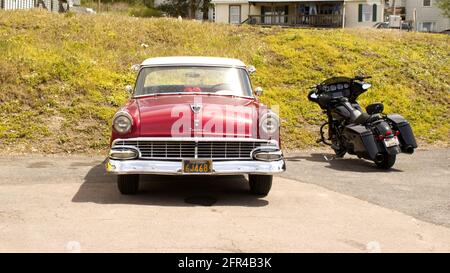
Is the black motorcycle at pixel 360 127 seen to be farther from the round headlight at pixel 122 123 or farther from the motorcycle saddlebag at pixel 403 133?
the round headlight at pixel 122 123

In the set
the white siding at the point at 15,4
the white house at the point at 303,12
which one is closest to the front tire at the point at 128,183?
the white siding at the point at 15,4

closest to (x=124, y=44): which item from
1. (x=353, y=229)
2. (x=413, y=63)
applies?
(x=413, y=63)

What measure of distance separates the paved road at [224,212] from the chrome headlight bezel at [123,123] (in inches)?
33.7

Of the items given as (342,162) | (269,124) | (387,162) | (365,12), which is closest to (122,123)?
(269,124)

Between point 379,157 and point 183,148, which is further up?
point 183,148

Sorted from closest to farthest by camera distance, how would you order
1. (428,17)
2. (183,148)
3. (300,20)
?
(183,148) → (300,20) → (428,17)

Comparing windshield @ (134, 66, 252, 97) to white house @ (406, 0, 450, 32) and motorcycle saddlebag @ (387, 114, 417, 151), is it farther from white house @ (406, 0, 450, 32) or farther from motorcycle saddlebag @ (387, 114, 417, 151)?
white house @ (406, 0, 450, 32)

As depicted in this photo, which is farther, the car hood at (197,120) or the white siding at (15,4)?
the white siding at (15,4)

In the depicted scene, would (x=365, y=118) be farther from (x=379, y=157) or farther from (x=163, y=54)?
(x=163, y=54)

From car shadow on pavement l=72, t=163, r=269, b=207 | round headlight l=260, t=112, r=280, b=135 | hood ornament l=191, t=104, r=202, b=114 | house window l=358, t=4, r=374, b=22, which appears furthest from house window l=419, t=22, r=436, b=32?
hood ornament l=191, t=104, r=202, b=114

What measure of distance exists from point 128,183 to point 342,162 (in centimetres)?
488

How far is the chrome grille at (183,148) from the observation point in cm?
645

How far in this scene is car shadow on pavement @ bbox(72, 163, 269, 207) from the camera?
21.8ft

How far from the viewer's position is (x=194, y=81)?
314 inches
